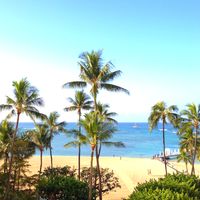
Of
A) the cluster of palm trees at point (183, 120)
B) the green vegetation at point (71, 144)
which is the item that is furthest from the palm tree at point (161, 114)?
the green vegetation at point (71, 144)

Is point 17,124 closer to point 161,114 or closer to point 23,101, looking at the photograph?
point 23,101

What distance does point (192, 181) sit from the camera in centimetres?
2341

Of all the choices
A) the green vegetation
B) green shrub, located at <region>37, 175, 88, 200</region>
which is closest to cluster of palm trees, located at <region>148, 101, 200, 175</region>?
the green vegetation

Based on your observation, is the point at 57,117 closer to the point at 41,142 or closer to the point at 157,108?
the point at 41,142

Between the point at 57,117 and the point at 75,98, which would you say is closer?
the point at 75,98

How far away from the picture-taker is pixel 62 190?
2606 cm

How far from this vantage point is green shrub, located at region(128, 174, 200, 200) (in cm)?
1797

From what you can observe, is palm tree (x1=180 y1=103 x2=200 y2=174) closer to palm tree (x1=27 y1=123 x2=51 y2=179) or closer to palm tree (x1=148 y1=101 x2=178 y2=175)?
palm tree (x1=148 y1=101 x2=178 y2=175)

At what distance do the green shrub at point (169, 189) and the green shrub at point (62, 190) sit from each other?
613 cm

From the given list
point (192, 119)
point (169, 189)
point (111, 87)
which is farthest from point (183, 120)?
point (169, 189)

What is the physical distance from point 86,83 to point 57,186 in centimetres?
964

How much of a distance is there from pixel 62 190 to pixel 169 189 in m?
9.44

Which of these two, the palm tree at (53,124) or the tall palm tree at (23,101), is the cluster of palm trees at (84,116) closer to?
the tall palm tree at (23,101)

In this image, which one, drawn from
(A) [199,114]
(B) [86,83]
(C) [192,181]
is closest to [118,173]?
(A) [199,114]
